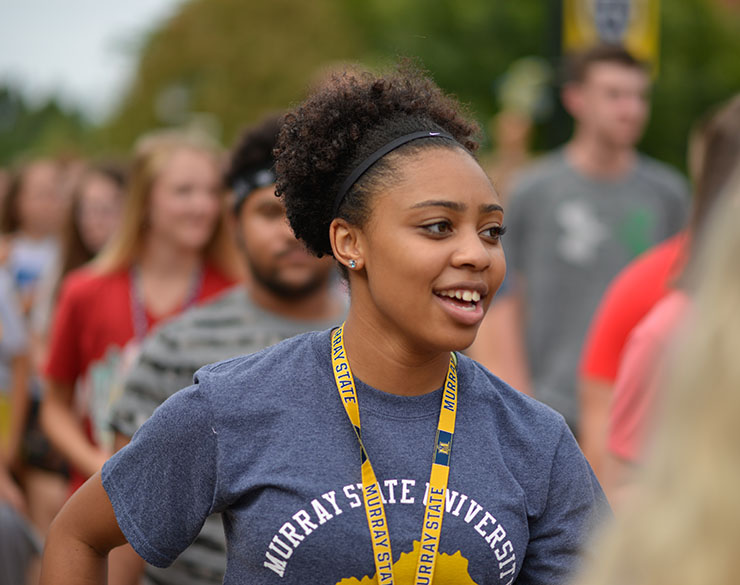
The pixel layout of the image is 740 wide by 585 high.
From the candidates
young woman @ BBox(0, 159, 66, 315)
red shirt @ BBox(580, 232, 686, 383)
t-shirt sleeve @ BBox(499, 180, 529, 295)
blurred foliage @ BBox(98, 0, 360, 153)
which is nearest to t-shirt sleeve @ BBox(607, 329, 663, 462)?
red shirt @ BBox(580, 232, 686, 383)

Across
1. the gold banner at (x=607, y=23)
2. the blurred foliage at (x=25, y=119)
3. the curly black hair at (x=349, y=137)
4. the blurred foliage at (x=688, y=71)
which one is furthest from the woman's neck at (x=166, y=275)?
the blurred foliage at (x=25, y=119)

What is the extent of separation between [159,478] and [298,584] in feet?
1.25

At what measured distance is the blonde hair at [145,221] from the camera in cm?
Result: 545

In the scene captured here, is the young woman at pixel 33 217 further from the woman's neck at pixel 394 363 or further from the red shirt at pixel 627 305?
the woman's neck at pixel 394 363

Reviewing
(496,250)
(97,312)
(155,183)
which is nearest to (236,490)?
(496,250)

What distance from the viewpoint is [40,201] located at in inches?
388

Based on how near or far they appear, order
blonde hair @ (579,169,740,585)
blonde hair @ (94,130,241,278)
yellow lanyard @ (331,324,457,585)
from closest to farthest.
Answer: blonde hair @ (579,169,740,585), yellow lanyard @ (331,324,457,585), blonde hair @ (94,130,241,278)

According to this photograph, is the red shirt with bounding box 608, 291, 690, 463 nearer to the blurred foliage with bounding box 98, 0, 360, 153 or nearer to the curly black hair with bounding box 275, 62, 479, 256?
the curly black hair with bounding box 275, 62, 479, 256

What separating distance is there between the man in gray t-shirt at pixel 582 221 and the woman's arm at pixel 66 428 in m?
2.44

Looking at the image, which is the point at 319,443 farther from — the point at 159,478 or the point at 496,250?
the point at 496,250

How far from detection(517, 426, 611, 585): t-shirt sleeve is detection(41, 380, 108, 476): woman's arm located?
2.93 meters

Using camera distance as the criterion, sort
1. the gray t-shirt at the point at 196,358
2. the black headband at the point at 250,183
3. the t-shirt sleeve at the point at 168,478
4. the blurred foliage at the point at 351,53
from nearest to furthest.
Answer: the t-shirt sleeve at the point at 168,478 → the gray t-shirt at the point at 196,358 → the black headband at the point at 250,183 → the blurred foliage at the point at 351,53

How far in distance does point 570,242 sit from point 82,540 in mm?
4330

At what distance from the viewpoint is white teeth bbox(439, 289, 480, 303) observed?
248cm
